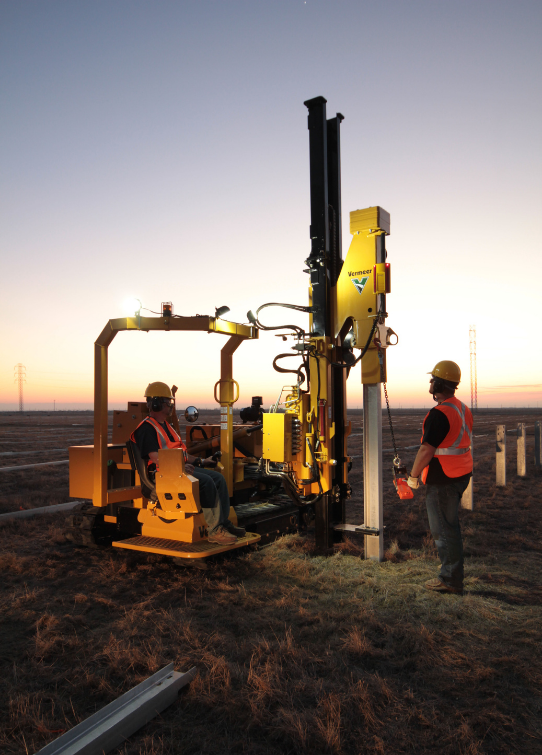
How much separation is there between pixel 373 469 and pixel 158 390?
3020 millimetres

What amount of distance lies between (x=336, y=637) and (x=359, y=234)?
494 cm

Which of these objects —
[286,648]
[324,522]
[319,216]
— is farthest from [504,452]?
[286,648]

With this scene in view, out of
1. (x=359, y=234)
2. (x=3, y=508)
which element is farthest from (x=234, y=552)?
(x=3, y=508)

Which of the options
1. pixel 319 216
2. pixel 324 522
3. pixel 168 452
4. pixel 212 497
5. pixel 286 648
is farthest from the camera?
pixel 319 216

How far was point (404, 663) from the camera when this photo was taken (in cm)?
403

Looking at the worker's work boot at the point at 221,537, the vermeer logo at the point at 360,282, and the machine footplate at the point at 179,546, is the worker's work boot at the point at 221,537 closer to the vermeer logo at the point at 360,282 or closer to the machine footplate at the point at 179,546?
the machine footplate at the point at 179,546

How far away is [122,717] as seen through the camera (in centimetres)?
306

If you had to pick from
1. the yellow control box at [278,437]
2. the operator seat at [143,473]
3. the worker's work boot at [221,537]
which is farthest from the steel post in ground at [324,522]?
the operator seat at [143,473]

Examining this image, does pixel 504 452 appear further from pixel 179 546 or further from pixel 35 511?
pixel 35 511

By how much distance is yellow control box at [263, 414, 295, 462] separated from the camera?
22.8 feet

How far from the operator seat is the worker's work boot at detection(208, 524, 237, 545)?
2.71 feet

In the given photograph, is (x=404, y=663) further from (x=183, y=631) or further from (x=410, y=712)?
(x=183, y=631)

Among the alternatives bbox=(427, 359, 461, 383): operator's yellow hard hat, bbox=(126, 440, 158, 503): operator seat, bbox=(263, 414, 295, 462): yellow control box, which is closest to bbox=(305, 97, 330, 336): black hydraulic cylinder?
bbox=(263, 414, 295, 462): yellow control box

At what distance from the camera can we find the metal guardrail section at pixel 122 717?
9.25 ft
